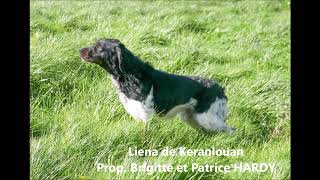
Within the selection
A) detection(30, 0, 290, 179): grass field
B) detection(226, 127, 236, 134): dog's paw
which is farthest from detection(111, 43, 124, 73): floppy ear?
detection(226, 127, 236, 134): dog's paw

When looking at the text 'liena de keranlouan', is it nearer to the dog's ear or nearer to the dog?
the dog

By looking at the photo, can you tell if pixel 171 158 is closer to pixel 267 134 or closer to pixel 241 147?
pixel 241 147

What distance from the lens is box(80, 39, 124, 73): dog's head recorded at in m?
5.22

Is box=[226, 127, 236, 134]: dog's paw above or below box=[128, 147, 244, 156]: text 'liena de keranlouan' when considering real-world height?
above

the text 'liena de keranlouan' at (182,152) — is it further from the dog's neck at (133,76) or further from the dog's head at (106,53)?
the dog's head at (106,53)

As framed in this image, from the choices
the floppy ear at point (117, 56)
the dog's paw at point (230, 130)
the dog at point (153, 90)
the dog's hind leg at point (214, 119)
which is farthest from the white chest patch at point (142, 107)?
the dog's paw at point (230, 130)

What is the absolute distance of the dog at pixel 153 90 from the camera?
524 centimetres

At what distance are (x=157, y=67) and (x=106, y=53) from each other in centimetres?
100

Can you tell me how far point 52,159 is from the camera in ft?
15.7

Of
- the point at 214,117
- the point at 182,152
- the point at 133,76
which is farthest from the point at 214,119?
the point at 133,76

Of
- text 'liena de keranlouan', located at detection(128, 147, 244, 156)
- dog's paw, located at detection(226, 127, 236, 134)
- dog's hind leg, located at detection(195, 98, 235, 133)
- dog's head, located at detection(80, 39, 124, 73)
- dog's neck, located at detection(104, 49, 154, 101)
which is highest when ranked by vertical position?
dog's head, located at detection(80, 39, 124, 73)

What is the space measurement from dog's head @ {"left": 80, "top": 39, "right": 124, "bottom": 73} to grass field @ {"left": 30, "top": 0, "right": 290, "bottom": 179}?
54 cm

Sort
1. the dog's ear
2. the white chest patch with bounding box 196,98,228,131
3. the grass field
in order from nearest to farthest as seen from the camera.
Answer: the grass field < the dog's ear < the white chest patch with bounding box 196,98,228,131

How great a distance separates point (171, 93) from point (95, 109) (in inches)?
31.7
